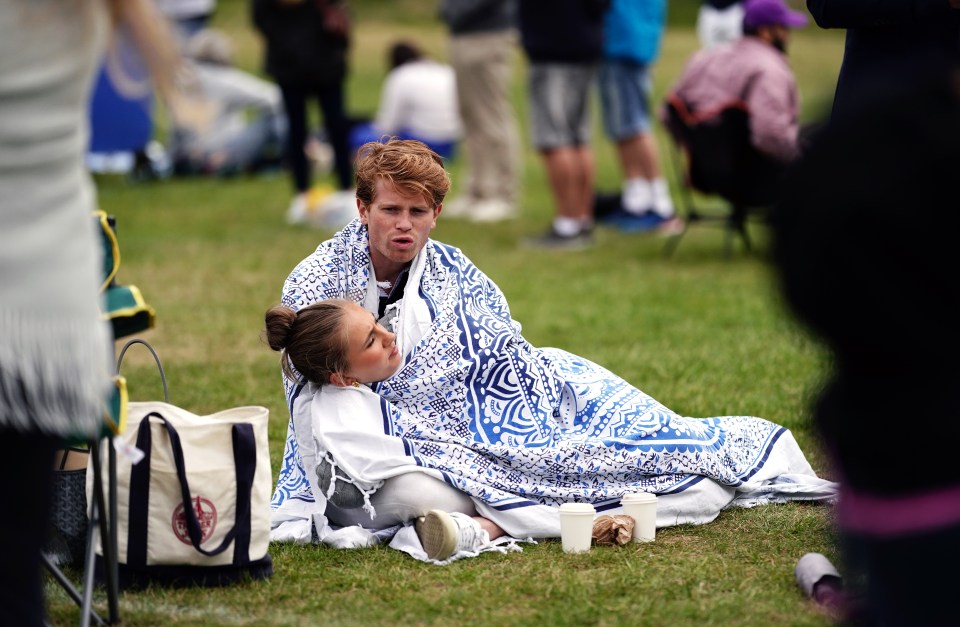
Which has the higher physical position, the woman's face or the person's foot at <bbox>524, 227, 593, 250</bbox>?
the woman's face

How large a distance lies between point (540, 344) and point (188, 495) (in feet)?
11.5

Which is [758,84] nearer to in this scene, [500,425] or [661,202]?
[661,202]

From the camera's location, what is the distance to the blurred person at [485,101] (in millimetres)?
10398

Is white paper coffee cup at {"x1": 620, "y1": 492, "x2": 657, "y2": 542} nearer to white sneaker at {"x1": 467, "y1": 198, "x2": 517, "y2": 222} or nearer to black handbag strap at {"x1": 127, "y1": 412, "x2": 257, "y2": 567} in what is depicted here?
black handbag strap at {"x1": 127, "y1": 412, "x2": 257, "y2": 567}

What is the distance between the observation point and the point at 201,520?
339cm

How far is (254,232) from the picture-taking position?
33.9 ft

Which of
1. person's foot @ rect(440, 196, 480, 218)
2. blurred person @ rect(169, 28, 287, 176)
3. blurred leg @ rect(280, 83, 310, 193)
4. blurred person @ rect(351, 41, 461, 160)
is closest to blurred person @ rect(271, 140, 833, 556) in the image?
blurred leg @ rect(280, 83, 310, 193)

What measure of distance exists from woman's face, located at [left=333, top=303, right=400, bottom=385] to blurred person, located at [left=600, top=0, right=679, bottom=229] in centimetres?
608

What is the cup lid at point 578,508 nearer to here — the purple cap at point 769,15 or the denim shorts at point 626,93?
the purple cap at point 769,15

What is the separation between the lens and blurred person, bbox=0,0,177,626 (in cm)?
205

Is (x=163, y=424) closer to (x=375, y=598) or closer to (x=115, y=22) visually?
(x=375, y=598)

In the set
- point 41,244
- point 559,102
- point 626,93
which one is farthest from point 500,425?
point 626,93

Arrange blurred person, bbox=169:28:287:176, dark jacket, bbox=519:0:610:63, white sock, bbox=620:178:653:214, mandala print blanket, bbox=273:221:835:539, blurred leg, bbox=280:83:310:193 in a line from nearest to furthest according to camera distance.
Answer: mandala print blanket, bbox=273:221:835:539
dark jacket, bbox=519:0:610:63
white sock, bbox=620:178:653:214
blurred leg, bbox=280:83:310:193
blurred person, bbox=169:28:287:176

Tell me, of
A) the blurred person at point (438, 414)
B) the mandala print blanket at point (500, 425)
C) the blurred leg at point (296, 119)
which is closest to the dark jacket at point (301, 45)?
the blurred leg at point (296, 119)
